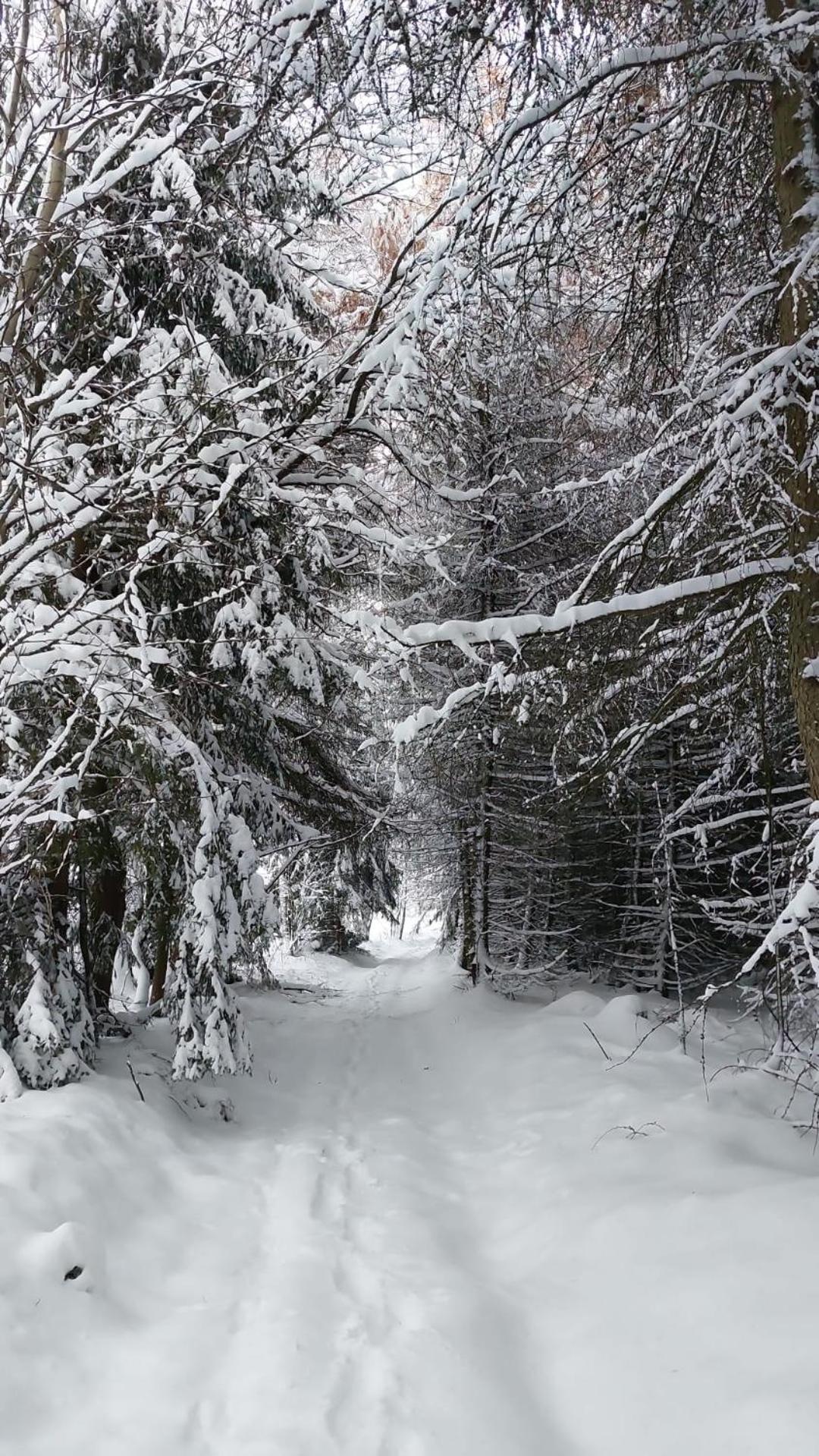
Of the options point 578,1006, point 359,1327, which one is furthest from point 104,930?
point 578,1006

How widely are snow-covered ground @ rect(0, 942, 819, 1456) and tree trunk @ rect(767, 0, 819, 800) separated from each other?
2136 millimetres

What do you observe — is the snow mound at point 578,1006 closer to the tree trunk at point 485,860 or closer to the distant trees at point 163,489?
the tree trunk at point 485,860

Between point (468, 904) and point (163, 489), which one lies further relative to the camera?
point (468, 904)

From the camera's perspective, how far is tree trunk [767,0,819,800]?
11.0ft

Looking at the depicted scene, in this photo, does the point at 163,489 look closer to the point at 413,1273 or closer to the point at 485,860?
the point at 413,1273

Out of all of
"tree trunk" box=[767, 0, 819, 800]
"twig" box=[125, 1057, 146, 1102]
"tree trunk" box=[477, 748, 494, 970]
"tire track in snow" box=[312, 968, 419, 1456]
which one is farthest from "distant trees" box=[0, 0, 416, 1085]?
"tree trunk" box=[477, 748, 494, 970]

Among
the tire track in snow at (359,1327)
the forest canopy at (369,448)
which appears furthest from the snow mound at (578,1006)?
the tire track in snow at (359,1327)

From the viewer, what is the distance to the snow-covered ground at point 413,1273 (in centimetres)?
274

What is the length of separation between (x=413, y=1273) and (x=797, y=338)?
4.50m

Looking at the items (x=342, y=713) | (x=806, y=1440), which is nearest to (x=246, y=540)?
(x=342, y=713)

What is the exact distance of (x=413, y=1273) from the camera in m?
3.85

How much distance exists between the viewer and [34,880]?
4.93 metres

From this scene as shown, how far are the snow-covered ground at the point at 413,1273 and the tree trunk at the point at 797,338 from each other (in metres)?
2.14

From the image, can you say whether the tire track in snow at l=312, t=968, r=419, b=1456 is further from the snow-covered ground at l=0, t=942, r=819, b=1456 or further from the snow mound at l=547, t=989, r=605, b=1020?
the snow mound at l=547, t=989, r=605, b=1020
